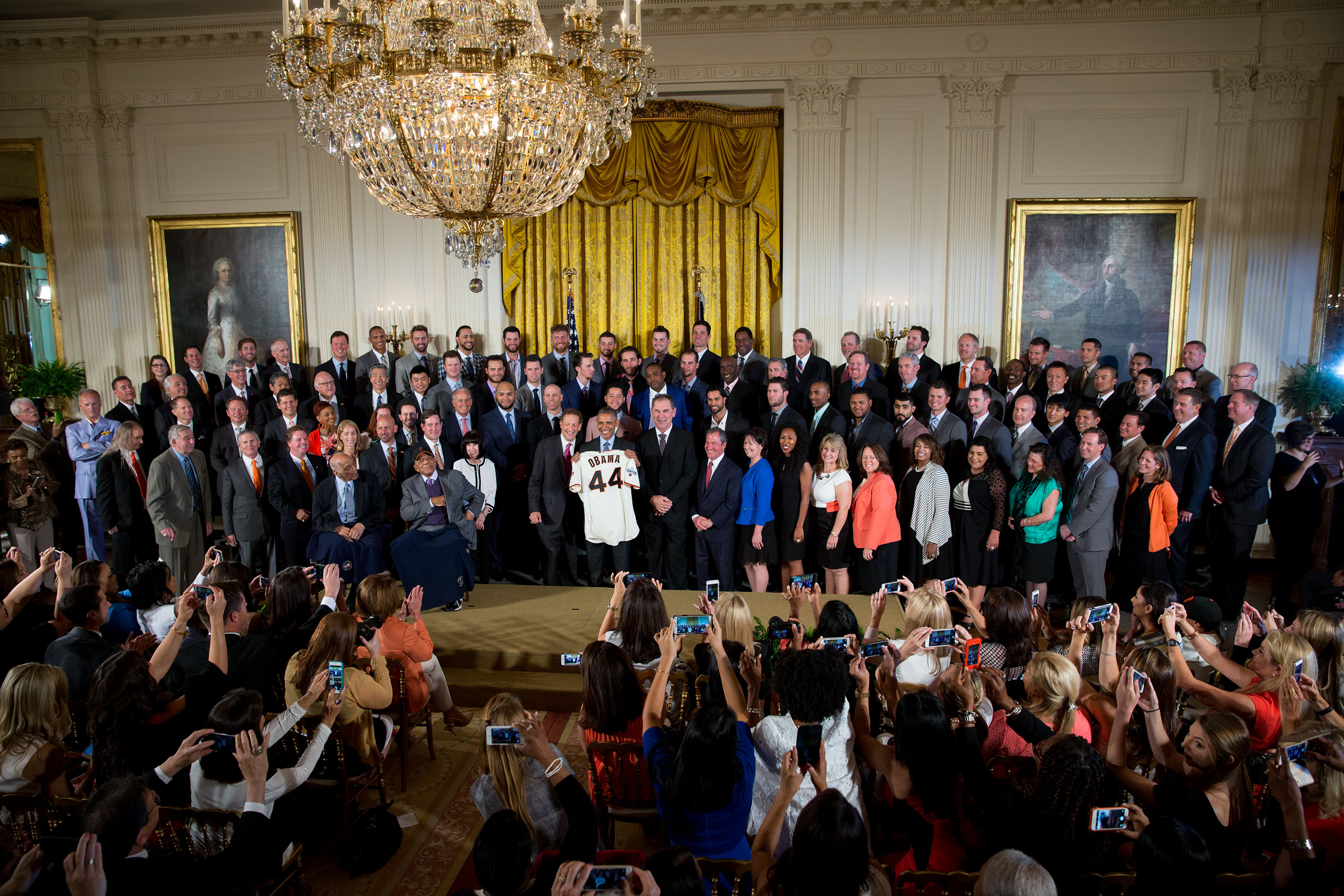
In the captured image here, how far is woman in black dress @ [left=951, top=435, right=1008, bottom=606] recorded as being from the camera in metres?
6.67

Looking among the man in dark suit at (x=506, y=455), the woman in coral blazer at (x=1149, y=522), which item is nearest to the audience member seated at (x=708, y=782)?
the woman in coral blazer at (x=1149, y=522)

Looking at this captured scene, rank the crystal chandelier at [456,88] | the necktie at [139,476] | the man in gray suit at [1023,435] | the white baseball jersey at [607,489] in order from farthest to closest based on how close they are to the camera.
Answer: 1. the necktie at [139,476]
2. the white baseball jersey at [607,489]
3. the man in gray suit at [1023,435]
4. the crystal chandelier at [456,88]

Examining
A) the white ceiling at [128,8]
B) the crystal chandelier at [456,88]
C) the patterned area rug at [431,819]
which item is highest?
the white ceiling at [128,8]

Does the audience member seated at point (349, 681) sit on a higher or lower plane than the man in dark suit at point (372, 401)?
lower

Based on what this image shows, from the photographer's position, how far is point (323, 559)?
22.2 feet

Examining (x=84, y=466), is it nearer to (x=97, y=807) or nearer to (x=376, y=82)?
(x=376, y=82)

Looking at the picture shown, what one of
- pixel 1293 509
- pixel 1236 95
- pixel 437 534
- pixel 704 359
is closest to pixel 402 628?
pixel 437 534

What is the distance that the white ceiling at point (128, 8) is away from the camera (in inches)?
404

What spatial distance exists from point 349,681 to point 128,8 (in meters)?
10.5

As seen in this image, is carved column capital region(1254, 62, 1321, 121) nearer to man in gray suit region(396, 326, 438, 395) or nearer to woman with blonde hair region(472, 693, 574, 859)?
man in gray suit region(396, 326, 438, 395)

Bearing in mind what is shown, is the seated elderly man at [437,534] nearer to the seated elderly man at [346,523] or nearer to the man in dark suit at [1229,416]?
the seated elderly man at [346,523]

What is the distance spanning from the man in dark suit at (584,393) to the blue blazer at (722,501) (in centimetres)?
176

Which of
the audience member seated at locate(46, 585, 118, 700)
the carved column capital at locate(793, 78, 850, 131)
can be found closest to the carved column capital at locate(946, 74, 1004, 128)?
the carved column capital at locate(793, 78, 850, 131)

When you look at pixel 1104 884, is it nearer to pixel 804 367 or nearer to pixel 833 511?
pixel 833 511
